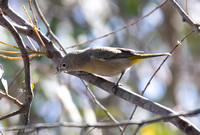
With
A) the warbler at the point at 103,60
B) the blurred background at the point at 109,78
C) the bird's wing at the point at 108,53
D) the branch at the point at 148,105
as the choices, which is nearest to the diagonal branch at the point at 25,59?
the branch at the point at 148,105

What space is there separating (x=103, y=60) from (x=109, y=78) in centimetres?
261

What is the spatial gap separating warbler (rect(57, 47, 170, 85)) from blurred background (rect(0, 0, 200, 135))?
122cm

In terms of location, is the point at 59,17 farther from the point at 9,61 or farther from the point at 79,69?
the point at 79,69

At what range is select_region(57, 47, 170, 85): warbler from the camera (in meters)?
3.04

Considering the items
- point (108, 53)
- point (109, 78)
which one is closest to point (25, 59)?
point (108, 53)

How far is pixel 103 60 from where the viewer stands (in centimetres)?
316

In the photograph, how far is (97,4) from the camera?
6.54 meters

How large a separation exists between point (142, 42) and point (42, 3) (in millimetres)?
2541

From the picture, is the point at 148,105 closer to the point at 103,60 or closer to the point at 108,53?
the point at 103,60

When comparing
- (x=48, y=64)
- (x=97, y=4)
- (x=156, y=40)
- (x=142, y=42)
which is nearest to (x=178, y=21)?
(x=156, y=40)

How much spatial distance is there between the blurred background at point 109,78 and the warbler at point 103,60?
48.1 inches

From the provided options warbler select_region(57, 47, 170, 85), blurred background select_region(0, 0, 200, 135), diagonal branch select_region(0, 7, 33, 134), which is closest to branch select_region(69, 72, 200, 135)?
warbler select_region(57, 47, 170, 85)

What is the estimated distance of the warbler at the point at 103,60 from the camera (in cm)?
304

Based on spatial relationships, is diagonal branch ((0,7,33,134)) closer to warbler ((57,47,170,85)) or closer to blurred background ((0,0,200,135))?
warbler ((57,47,170,85))
